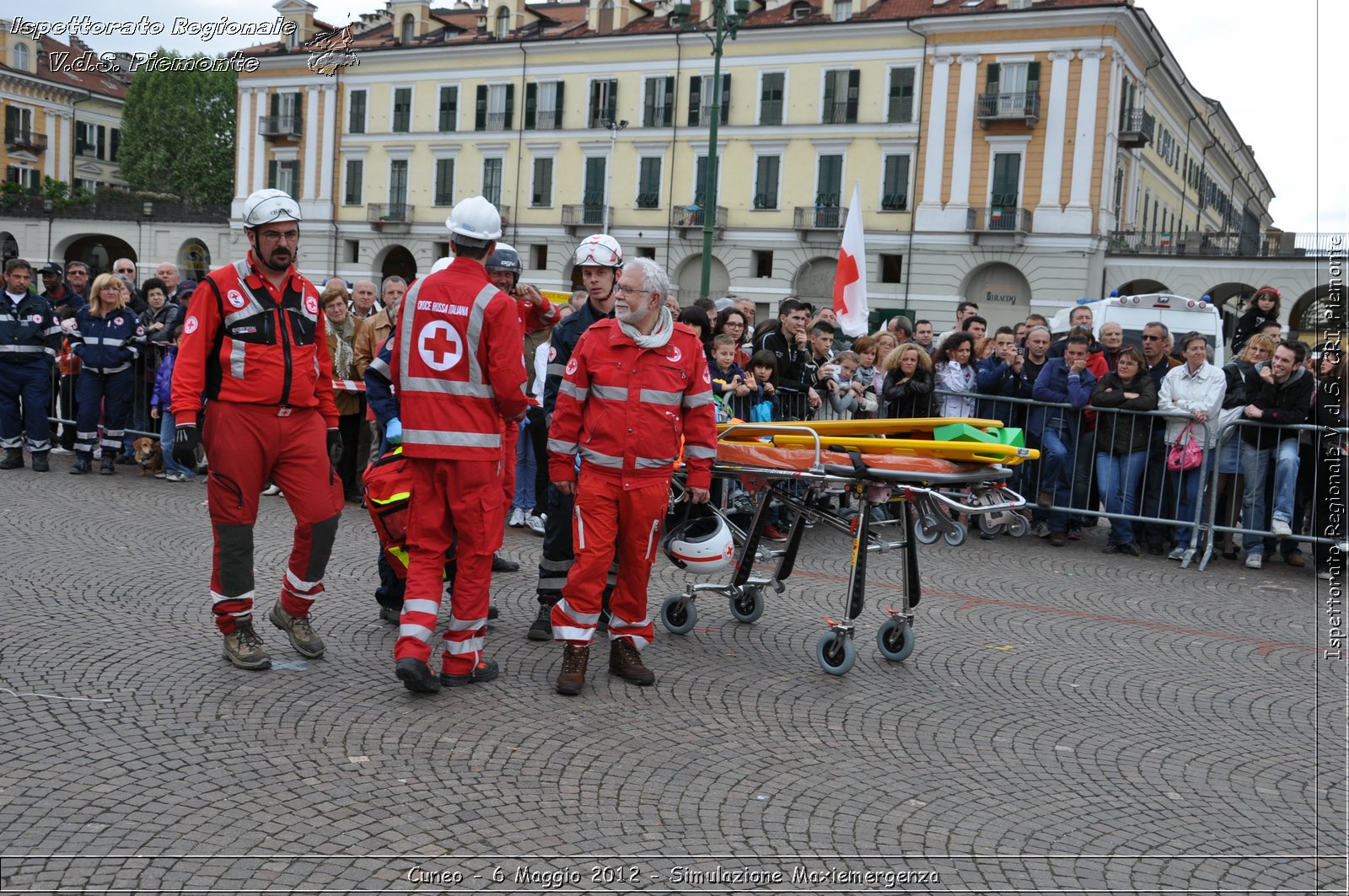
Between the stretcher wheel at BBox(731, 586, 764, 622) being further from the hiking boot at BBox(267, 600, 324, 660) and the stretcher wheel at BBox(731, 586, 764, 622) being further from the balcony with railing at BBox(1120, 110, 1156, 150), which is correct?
the balcony with railing at BBox(1120, 110, 1156, 150)

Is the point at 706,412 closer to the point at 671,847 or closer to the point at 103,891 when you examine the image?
the point at 671,847

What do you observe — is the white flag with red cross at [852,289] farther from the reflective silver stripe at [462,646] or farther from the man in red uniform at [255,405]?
the reflective silver stripe at [462,646]

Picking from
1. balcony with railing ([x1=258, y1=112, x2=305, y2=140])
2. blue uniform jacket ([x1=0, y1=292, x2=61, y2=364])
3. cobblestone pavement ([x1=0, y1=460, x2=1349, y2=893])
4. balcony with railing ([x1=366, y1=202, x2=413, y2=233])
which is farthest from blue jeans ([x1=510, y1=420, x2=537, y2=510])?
balcony with railing ([x1=258, y1=112, x2=305, y2=140])

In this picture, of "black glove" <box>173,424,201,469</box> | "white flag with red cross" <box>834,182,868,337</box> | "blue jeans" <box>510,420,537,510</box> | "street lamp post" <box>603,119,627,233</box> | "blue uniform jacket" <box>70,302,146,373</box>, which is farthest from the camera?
"street lamp post" <box>603,119,627,233</box>

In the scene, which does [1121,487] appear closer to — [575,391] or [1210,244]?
[575,391]

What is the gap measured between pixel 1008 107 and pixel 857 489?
135 ft

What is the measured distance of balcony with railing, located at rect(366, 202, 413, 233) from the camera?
56.1 metres

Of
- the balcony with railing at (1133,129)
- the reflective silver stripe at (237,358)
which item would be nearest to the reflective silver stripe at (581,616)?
the reflective silver stripe at (237,358)

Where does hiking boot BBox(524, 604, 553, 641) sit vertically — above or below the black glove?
below

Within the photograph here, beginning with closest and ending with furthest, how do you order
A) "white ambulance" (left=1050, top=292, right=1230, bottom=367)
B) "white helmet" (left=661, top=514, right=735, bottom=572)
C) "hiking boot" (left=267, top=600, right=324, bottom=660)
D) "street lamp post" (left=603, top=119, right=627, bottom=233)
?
"hiking boot" (left=267, top=600, right=324, bottom=660) < "white helmet" (left=661, top=514, right=735, bottom=572) < "white ambulance" (left=1050, top=292, right=1230, bottom=367) < "street lamp post" (left=603, top=119, right=627, bottom=233)

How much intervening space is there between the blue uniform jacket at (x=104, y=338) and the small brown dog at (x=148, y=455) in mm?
752

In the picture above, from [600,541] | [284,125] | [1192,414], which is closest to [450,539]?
[600,541]

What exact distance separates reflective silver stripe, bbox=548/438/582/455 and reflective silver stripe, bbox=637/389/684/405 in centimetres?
39

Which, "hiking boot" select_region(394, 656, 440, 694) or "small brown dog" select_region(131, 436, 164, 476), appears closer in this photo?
"hiking boot" select_region(394, 656, 440, 694)
